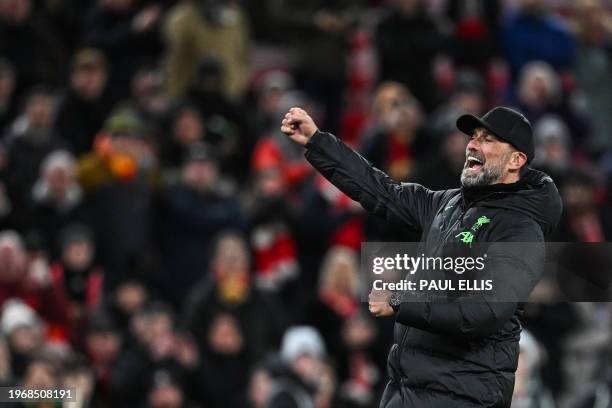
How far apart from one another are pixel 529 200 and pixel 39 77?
7.68m

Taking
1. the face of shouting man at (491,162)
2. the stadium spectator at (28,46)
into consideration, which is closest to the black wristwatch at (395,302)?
the face of shouting man at (491,162)

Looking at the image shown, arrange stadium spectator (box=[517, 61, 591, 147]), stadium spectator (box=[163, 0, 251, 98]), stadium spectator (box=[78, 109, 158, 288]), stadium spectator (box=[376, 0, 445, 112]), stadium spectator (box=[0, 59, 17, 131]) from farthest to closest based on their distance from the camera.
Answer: stadium spectator (box=[376, 0, 445, 112])
stadium spectator (box=[517, 61, 591, 147])
stadium spectator (box=[163, 0, 251, 98])
stadium spectator (box=[0, 59, 17, 131])
stadium spectator (box=[78, 109, 158, 288])

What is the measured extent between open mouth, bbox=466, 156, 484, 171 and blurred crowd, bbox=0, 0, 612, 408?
3682mm

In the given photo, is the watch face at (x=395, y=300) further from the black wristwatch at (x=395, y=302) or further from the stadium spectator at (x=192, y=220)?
the stadium spectator at (x=192, y=220)

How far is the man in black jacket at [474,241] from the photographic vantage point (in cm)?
608

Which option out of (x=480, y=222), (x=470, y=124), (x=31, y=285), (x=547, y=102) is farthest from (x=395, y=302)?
(x=547, y=102)

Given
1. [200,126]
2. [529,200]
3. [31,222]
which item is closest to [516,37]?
[200,126]

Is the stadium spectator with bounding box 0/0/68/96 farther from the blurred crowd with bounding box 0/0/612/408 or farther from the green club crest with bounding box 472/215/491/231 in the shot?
the green club crest with bounding box 472/215/491/231

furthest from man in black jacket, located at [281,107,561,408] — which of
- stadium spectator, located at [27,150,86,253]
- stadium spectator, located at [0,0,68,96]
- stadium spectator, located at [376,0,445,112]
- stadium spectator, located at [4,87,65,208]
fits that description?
stadium spectator, located at [376,0,445,112]

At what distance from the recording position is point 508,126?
6438 mm

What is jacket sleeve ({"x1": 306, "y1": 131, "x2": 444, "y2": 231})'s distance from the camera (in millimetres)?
6719

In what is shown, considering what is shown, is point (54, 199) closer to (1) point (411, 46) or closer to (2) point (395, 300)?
(1) point (411, 46)

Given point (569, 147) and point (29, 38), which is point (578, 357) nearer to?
point (569, 147)

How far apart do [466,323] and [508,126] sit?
0.95 m
